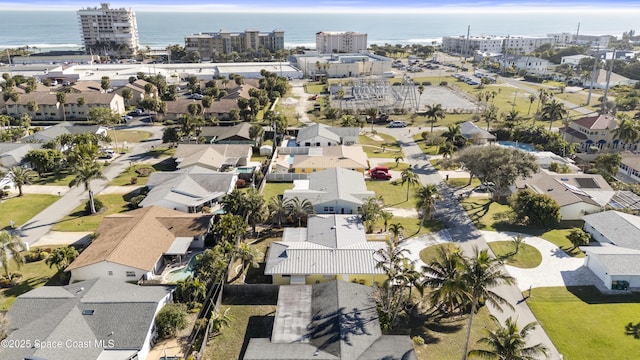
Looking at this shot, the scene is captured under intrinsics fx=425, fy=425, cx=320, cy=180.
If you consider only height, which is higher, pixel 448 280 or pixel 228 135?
pixel 448 280

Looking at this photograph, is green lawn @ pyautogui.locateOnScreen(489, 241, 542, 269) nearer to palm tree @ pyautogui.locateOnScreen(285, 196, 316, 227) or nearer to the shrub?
palm tree @ pyautogui.locateOnScreen(285, 196, 316, 227)

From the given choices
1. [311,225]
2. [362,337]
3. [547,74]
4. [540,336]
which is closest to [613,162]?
[540,336]

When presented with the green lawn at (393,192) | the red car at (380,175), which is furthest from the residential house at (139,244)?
the red car at (380,175)

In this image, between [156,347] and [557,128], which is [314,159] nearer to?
[156,347]

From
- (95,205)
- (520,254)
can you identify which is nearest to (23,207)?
(95,205)

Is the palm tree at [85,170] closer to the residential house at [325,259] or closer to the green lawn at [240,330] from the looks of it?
the residential house at [325,259]

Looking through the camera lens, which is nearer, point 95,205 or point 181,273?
point 181,273

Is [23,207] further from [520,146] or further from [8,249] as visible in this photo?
[520,146]

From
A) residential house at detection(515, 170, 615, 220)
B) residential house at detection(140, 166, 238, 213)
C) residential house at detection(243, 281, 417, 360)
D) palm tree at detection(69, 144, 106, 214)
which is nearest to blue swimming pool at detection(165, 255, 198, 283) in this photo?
residential house at detection(243, 281, 417, 360)
